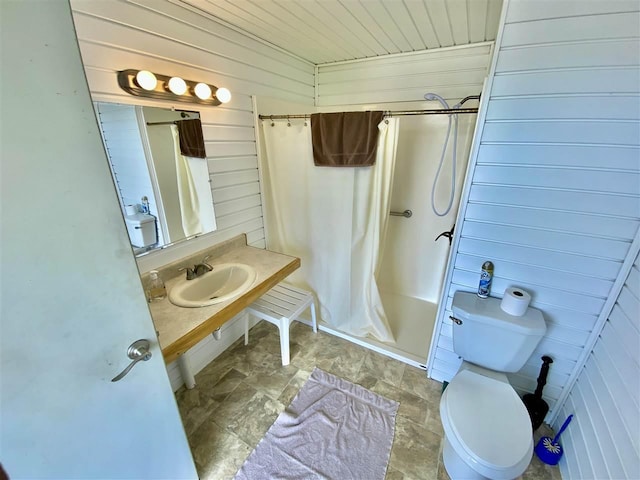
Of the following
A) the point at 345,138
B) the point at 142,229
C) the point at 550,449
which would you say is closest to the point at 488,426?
the point at 550,449

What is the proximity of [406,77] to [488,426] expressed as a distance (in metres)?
2.36

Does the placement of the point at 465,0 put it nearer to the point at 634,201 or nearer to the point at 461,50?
the point at 461,50

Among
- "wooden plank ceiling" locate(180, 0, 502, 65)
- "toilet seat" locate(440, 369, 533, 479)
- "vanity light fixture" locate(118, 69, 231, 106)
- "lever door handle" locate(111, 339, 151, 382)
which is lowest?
"toilet seat" locate(440, 369, 533, 479)

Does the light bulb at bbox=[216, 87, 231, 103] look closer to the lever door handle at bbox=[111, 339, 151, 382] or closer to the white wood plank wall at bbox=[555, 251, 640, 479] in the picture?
the lever door handle at bbox=[111, 339, 151, 382]

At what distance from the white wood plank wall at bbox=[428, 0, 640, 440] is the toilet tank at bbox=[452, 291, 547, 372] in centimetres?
14

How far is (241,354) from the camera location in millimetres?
2109

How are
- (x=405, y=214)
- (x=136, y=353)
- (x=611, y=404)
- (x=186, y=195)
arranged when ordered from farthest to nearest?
(x=405, y=214) < (x=186, y=195) < (x=611, y=404) < (x=136, y=353)

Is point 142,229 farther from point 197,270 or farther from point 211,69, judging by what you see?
point 211,69

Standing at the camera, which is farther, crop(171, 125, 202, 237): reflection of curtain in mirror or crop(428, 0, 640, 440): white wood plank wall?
crop(171, 125, 202, 237): reflection of curtain in mirror

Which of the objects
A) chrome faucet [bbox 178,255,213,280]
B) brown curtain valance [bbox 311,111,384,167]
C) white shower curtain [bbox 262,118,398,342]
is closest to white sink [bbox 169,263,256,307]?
chrome faucet [bbox 178,255,213,280]

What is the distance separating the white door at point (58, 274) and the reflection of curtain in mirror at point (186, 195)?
881mm

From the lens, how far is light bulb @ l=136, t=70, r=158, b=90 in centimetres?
128

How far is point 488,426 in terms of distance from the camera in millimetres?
1181

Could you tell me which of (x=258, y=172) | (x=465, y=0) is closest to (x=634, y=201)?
(x=465, y=0)
